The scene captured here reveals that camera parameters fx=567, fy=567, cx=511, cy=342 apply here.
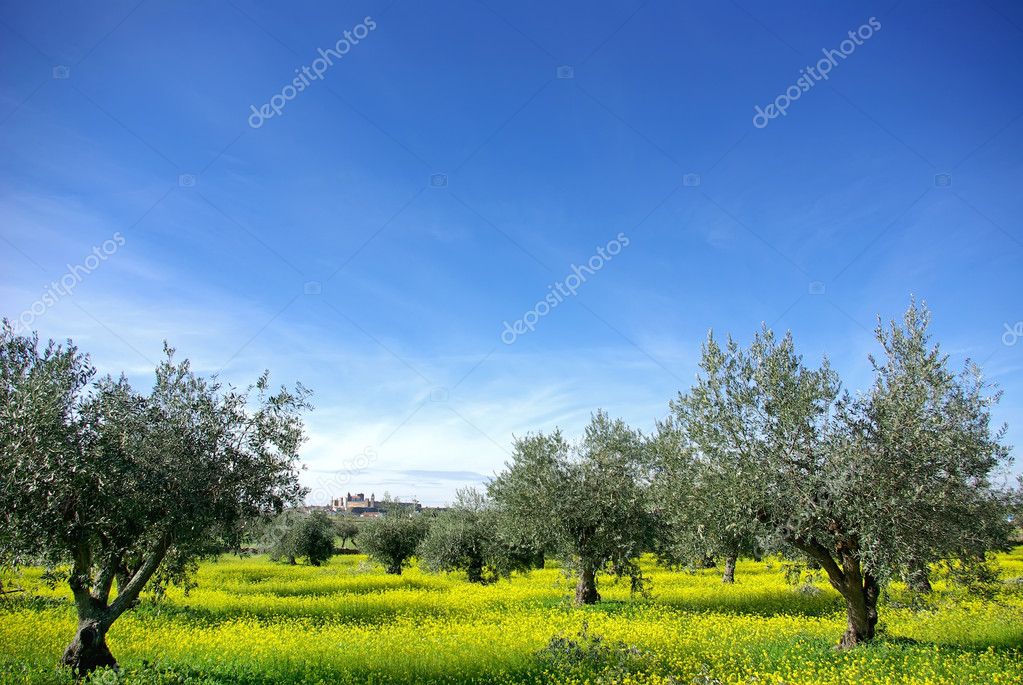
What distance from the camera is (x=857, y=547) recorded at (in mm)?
18172

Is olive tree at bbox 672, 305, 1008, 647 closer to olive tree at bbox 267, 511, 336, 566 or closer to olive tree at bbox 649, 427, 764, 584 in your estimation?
olive tree at bbox 649, 427, 764, 584

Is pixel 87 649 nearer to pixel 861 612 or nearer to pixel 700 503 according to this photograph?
pixel 700 503

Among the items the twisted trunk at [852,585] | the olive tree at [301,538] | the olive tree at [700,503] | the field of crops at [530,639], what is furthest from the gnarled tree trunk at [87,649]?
the olive tree at [301,538]

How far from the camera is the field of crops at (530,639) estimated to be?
1583 cm

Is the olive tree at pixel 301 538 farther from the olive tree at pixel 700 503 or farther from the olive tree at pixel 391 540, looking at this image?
the olive tree at pixel 700 503

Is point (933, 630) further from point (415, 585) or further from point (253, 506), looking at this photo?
point (415, 585)

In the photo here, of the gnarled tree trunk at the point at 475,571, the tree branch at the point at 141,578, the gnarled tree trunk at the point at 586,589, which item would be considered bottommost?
the gnarled tree trunk at the point at 475,571

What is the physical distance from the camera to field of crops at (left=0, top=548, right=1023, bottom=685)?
1583cm

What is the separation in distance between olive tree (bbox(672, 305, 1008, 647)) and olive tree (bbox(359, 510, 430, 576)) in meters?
37.5

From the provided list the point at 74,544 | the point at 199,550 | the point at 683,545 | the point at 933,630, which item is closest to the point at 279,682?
the point at 199,550

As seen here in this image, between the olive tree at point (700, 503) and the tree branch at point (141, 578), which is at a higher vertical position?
the olive tree at point (700, 503)

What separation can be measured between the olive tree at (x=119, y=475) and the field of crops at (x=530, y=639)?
6.33ft

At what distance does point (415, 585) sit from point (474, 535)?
5.72 m

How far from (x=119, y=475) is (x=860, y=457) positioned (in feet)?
68.0
